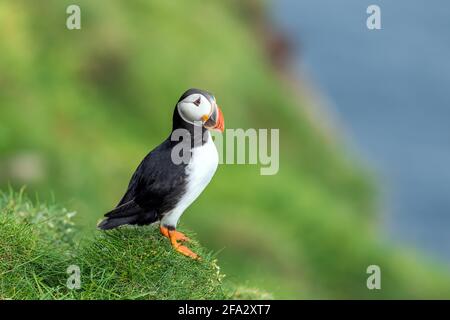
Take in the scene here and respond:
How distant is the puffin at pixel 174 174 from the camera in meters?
6.19

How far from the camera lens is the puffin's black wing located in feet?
20.4

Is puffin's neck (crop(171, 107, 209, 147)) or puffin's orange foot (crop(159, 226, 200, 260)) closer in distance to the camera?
puffin's neck (crop(171, 107, 209, 147))

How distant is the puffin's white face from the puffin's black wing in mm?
316

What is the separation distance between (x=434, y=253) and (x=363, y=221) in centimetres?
638

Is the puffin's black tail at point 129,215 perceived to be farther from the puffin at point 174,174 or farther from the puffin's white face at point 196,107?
the puffin's white face at point 196,107

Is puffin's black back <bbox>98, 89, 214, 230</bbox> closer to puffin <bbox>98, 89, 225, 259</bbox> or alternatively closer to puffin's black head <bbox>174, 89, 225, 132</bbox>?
puffin <bbox>98, 89, 225, 259</bbox>

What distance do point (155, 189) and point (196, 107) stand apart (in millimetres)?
619

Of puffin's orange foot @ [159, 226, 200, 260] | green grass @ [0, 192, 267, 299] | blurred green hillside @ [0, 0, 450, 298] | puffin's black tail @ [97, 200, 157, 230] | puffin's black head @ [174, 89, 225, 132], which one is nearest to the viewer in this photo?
puffin's black head @ [174, 89, 225, 132]

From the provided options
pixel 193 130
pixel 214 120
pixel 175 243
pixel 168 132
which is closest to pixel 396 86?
pixel 168 132

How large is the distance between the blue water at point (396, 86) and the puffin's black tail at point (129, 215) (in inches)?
857

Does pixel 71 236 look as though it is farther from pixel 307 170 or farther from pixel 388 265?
pixel 307 170

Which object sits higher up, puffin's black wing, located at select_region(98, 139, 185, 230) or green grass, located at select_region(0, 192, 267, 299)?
puffin's black wing, located at select_region(98, 139, 185, 230)

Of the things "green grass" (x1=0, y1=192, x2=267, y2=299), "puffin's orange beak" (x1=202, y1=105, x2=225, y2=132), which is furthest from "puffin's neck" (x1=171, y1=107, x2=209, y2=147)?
"green grass" (x1=0, y1=192, x2=267, y2=299)

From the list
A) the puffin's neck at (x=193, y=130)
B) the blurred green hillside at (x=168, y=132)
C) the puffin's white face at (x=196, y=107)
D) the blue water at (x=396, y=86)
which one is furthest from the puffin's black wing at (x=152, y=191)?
the blue water at (x=396, y=86)
